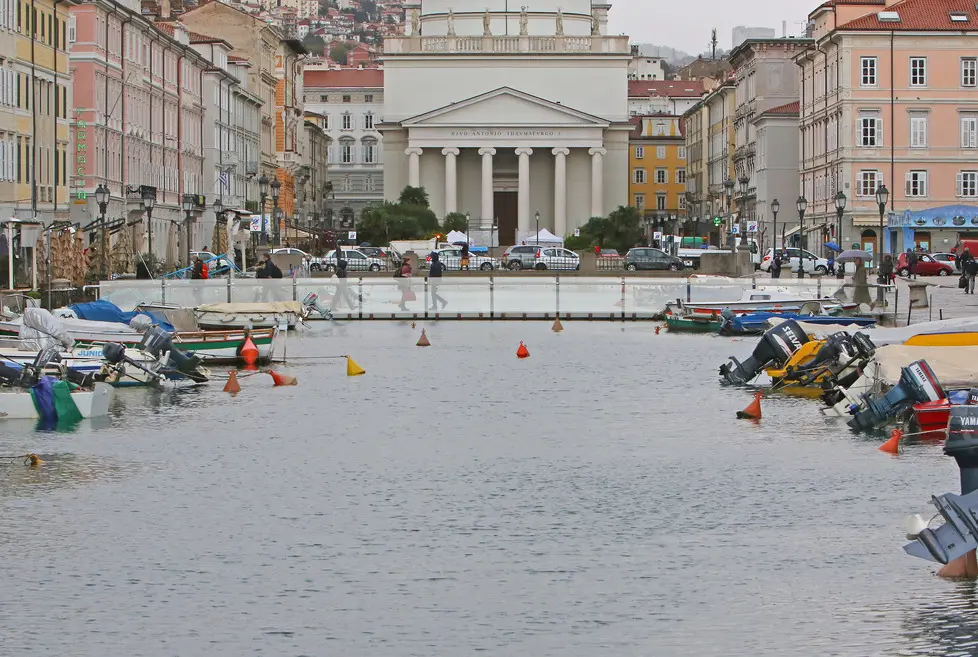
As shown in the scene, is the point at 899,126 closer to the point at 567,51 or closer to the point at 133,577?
the point at 567,51

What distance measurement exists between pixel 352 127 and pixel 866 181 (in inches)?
3942

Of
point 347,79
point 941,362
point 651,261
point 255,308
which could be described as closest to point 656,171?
point 347,79

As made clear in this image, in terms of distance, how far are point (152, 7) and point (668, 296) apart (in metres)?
70.6

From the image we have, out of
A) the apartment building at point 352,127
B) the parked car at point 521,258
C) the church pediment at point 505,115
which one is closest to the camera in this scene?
the parked car at point 521,258

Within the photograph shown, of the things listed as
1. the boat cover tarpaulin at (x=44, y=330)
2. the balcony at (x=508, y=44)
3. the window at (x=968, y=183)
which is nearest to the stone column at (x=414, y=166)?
the balcony at (x=508, y=44)

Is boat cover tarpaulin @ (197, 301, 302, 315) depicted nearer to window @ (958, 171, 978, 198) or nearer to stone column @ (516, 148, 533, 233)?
window @ (958, 171, 978, 198)

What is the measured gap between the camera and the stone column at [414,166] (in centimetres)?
12988

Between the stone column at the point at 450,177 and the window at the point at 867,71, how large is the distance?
39101 mm

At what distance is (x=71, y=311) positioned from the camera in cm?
3528

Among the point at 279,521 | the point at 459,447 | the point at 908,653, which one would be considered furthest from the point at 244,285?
the point at 908,653

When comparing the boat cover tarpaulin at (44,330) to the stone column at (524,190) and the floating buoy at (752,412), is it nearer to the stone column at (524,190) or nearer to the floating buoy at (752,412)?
the floating buoy at (752,412)

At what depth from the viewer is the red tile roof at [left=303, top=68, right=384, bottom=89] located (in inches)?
7589

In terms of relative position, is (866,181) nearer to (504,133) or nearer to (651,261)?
(651,261)

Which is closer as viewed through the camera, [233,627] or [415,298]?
[233,627]
